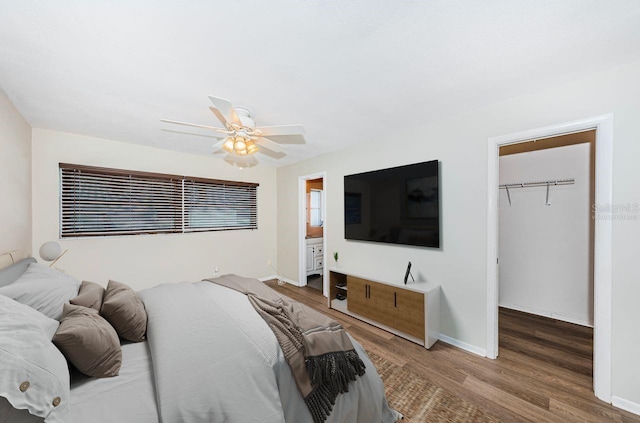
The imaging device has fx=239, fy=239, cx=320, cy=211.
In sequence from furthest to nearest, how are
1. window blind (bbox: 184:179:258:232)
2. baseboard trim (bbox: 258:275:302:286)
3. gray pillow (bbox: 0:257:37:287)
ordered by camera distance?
baseboard trim (bbox: 258:275:302:286) → window blind (bbox: 184:179:258:232) → gray pillow (bbox: 0:257:37:287)

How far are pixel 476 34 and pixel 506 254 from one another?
10.4ft

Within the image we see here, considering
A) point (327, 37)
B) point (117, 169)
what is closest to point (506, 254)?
point (327, 37)

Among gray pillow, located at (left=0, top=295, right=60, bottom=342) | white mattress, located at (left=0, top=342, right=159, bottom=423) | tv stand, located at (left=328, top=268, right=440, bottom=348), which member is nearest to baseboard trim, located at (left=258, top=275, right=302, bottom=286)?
tv stand, located at (left=328, top=268, right=440, bottom=348)

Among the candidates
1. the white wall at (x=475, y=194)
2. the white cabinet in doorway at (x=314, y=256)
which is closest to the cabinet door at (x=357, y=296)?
the white wall at (x=475, y=194)

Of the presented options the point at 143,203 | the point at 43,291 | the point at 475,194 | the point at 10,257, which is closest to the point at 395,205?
the point at 475,194

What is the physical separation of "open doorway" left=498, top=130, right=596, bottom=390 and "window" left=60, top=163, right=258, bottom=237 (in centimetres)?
434

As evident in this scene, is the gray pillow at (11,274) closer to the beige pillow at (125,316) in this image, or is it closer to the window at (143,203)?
the beige pillow at (125,316)

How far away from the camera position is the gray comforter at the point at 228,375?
104cm

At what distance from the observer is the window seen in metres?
3.16

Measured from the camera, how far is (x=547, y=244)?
3139 mm

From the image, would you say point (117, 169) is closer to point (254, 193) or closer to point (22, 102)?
point (22, 102)

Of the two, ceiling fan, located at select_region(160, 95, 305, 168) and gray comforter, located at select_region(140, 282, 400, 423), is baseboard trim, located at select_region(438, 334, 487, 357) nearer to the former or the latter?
gray comforter, located at select_region(140, 282, 400, 423)

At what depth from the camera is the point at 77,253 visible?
317 cm

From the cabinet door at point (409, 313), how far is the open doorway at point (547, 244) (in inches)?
34.1
